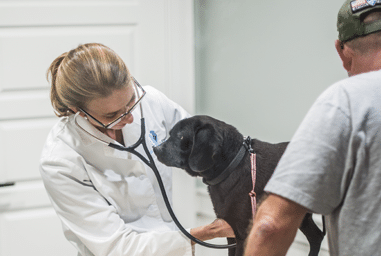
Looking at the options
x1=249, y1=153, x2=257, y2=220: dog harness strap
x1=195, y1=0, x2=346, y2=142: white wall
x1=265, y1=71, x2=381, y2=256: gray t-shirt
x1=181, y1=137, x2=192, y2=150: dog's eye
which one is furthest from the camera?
x1=195, y1=0, x2=346, y2=142: white wall

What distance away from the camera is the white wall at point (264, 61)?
4.43ft

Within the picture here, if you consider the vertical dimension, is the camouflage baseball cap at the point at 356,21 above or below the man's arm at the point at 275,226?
above

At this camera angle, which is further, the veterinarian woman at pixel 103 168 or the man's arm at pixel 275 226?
the veterinarian woman at pixel 103 168

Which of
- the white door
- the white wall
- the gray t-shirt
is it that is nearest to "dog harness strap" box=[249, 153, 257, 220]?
the gray t-shirt

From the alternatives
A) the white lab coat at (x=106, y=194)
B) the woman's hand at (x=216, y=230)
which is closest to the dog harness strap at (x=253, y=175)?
the woman's hand at (x=216, y=230)

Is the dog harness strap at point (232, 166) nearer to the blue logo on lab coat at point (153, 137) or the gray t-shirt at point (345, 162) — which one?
the blue logo on lab coat at point (153, 137)

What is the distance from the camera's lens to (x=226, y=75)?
1.76m

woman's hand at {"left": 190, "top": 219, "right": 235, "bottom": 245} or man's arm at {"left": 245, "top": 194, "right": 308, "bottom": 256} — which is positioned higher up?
man's arm at {"left": 245, "top": 194, "right": 308, "bottom": 256}

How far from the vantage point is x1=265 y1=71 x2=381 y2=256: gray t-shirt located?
1.59 ft

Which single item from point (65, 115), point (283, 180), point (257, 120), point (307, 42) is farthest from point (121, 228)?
point (307, 42)

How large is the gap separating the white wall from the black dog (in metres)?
0.53

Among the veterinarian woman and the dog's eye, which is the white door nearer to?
the veterinarian woman

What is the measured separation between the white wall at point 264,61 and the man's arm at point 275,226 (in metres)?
0.92

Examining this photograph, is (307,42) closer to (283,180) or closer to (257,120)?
(257,120)
